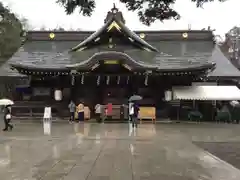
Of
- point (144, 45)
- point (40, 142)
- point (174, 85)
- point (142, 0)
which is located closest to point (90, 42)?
point (144, 45)

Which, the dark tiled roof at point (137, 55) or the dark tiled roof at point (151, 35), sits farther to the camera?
the dark tiled roof at point (151, 35)

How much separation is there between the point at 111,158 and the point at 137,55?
19.4 m

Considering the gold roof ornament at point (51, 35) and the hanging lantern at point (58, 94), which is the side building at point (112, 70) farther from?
the gold roof ornament at point (51, 35)

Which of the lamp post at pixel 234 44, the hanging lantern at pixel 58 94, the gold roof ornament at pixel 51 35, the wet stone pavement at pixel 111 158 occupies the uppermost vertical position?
the lamp post at pixel 234 44

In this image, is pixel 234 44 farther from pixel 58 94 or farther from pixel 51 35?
pixel 58 94

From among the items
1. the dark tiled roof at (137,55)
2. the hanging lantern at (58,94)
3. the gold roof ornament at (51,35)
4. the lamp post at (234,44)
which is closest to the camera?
the hanging lantern at (58,94)

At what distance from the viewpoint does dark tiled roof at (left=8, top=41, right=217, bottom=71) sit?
2919cm

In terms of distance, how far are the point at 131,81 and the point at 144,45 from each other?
151 inches

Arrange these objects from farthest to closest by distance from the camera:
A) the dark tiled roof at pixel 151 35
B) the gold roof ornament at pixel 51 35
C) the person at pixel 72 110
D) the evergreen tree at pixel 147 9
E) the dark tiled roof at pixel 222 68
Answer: the gold roof ornament at pixel 51 35 < the dark tiled roof at pixel 151 35 < the dark tiled roof at pixel 222 68 < the person at pixel 72 110 < the evergreen tree at pixel 147 9

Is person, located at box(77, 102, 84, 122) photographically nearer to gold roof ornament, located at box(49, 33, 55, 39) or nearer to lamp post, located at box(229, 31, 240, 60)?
gold roof ornament, located at box(49, 33, 55, 39)

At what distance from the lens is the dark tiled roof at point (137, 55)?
95.8ft

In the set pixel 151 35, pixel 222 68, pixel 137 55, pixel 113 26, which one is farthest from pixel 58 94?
pixel 222 68

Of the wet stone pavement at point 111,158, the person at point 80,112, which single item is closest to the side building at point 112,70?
the person at point 80,112

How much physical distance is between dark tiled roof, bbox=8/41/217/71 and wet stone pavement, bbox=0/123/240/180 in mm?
12070
